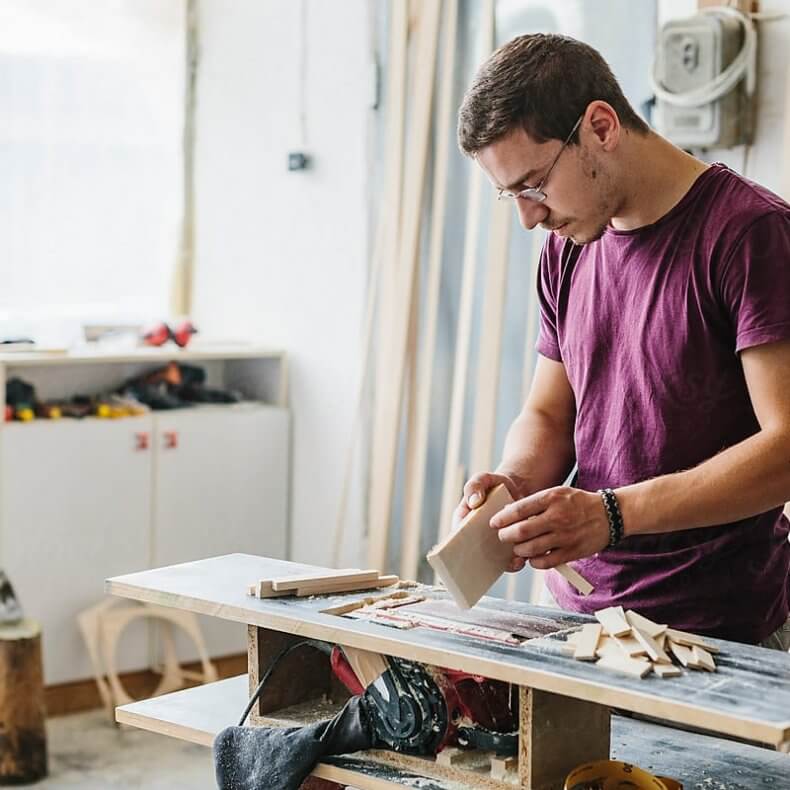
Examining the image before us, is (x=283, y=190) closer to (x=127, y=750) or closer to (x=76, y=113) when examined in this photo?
(x=76, y=113)

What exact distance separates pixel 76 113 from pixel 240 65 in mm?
605

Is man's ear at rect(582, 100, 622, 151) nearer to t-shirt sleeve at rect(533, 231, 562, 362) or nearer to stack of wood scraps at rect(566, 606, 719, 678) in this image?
t-shirt sleeve at rect(533, 231, 562, 362)

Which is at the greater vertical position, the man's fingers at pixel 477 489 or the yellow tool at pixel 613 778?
the man's fingers at pixel 477 489

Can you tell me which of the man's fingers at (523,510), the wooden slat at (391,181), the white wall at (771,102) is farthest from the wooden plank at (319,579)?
the wooden slat at (391,181)

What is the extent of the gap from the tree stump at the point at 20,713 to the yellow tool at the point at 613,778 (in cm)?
261

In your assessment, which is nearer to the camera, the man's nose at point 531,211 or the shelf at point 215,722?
the shelf at point 215,722

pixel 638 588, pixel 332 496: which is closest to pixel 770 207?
pixel 638 588

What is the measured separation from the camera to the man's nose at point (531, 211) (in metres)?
2.08

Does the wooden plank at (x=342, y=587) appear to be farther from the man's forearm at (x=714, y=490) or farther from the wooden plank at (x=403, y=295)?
the wooden plank at (x=403, y=295)

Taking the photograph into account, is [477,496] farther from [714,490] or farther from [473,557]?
[714,490]

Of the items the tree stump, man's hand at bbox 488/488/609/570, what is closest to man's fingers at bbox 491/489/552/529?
man's hand at bbox 488/488/609/570

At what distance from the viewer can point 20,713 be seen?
13.3 feet

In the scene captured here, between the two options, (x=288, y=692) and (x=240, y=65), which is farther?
(x=240, y=65)

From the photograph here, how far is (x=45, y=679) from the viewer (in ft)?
14.8
